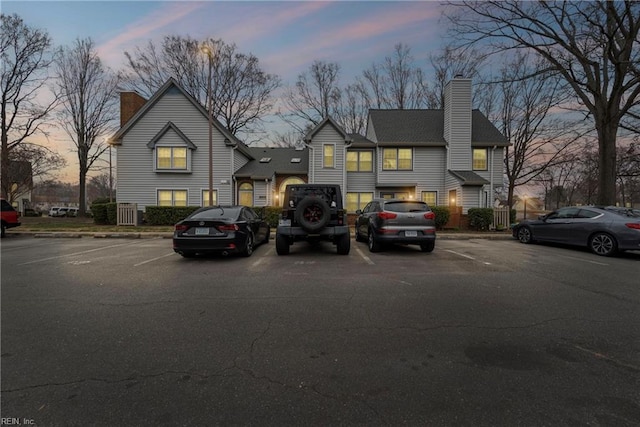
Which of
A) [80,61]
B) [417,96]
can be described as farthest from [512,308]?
[80,61]

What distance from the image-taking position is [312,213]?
28.5 ft

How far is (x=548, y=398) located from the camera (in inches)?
94.5

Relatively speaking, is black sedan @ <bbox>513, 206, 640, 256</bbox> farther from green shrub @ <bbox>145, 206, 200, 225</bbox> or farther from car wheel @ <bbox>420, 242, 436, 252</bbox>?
green shrub @ <bbox>145, 206, 200, 225</bbox>

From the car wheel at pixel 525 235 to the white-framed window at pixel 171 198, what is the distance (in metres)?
19.2

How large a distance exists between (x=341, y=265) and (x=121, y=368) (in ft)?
17.1

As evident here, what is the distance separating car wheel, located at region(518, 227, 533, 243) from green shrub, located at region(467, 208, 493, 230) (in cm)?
474

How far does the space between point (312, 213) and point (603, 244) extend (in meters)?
8.75

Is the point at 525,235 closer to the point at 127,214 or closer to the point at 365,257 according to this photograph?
the point at 365,257

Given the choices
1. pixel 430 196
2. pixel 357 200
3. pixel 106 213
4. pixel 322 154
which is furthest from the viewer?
pixel 357 200

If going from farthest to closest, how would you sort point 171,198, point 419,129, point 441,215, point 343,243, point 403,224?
1. point 419,129
2. point 171,198
3. point 441,215
4. point 403,224
5. point 343,243

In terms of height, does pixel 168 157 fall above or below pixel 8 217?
above

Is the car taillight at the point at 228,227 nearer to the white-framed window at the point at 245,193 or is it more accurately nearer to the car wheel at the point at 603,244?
the car wheel at the point at 603,244

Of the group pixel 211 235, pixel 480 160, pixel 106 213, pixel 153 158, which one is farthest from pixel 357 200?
pixel 106 213

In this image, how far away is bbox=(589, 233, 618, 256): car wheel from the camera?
916 cm
